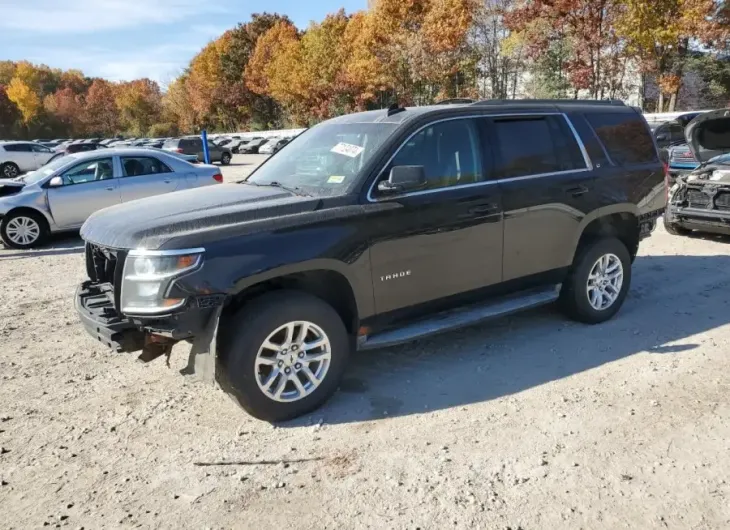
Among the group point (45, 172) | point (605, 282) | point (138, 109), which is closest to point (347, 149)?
point (605, 282)

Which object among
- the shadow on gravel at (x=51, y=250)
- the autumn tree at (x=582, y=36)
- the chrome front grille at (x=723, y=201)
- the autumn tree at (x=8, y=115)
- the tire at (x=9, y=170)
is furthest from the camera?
the autumn tree at (x=8, y=115)

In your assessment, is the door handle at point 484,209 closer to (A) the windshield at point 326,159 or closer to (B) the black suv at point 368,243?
(B) the black suv at point 368,243

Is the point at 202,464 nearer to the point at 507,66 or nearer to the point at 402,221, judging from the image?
the point at 402,221

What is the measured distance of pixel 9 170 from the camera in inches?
966

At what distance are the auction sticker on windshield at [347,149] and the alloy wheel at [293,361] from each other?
4.41 ft

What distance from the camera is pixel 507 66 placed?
38.4 meters

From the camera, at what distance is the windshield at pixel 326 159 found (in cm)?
412

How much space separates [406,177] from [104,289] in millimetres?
2266

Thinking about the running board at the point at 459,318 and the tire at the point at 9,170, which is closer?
the running board at the point at 459,318

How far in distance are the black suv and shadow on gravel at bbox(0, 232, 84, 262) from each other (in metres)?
6.11

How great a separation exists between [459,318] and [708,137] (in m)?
7.01

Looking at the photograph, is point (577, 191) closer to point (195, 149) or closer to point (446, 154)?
point (446, 154)

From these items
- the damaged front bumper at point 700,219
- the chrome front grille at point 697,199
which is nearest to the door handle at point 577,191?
the damaged front bumper at point 700,219

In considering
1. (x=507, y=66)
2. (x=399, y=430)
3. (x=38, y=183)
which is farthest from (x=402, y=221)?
(x=507, y=66)
